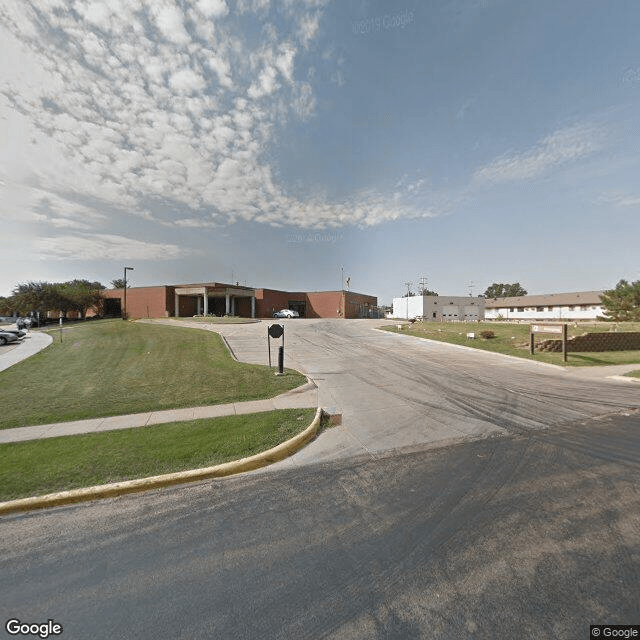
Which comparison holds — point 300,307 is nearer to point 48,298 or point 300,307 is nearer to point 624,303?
point 48,298

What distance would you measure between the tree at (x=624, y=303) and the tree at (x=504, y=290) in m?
99.0

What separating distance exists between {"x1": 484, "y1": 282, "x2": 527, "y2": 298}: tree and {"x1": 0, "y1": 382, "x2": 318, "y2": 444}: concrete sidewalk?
137595mm

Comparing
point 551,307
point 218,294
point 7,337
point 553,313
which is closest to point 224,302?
point 218,294

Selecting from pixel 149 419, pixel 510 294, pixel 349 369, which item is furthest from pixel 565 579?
pixel 510 294

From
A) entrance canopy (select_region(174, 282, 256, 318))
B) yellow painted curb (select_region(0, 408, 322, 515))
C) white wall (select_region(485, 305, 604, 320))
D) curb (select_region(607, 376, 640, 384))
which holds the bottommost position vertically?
yellow painted curb (select_region(0, 408, 322, 515))

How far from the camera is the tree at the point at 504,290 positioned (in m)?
122

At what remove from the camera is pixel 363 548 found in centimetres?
295

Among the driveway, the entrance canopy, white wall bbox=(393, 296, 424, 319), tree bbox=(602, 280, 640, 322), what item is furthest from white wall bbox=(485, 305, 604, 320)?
the entrance canopy

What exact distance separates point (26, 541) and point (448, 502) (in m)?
4.73

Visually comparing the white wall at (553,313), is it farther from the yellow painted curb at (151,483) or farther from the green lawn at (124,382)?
the yellow painted curb at (151,483)

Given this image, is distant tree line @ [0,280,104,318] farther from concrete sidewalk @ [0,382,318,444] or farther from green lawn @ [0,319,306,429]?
concrete sidewalk @ [0,382,318,444]

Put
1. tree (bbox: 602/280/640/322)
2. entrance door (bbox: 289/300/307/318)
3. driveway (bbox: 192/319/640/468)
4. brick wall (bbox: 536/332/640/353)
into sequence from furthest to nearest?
entrance door (bbox: 289/300/307/318) → tree (bbox: 602/280/640/322) → brick wall (bbox: 536/332/640/353) → driveway (bbox: 192/319/640/468)

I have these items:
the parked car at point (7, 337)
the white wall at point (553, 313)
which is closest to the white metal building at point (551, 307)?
→ the white wall at point (553, 313)

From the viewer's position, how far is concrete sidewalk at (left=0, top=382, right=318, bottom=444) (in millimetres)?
5938
